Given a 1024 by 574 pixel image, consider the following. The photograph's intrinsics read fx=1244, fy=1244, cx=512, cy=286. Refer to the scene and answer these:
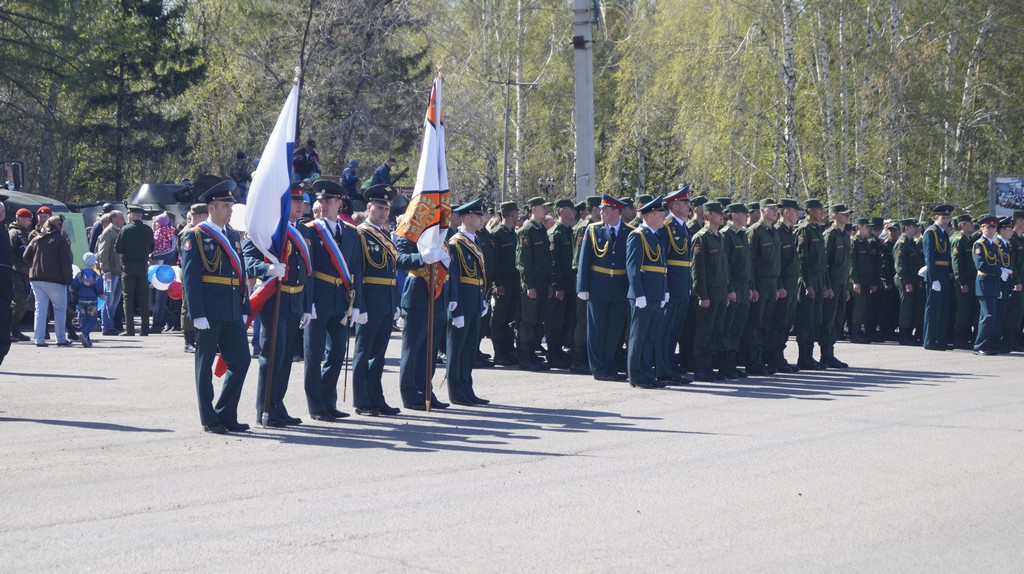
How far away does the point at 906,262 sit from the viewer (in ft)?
Answer: 63.0

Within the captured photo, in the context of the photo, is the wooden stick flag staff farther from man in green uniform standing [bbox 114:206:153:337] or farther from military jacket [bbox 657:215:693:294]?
man in green uniform standing [bbox 114:206:153:337]

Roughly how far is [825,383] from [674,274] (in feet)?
6.57

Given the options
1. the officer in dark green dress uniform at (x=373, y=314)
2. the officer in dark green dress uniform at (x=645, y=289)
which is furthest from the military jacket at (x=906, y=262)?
the officer in dark green dress uniform at (x=373, y=314)

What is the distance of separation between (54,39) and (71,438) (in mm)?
23552

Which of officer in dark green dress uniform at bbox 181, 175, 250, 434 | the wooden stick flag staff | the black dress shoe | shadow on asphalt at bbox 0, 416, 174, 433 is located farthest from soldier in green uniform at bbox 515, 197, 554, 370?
shadow on asphalt at bbox 0, 416, 174, 433

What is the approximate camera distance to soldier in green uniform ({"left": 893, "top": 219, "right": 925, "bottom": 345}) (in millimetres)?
18969

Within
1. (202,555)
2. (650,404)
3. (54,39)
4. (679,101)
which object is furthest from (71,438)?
(679,101)

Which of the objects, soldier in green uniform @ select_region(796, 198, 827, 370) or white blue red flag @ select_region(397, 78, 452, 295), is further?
soldier in green uniform @ select_region(796, 198, 827, 370)

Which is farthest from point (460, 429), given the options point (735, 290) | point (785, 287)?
point (785, 287)

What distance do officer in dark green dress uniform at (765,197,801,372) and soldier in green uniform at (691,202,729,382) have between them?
1022 mm

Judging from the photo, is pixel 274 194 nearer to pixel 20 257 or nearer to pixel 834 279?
pixel 834 279

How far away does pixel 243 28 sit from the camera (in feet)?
132

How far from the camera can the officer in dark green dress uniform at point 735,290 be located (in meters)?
14.0

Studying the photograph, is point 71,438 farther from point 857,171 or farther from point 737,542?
point 857,171
